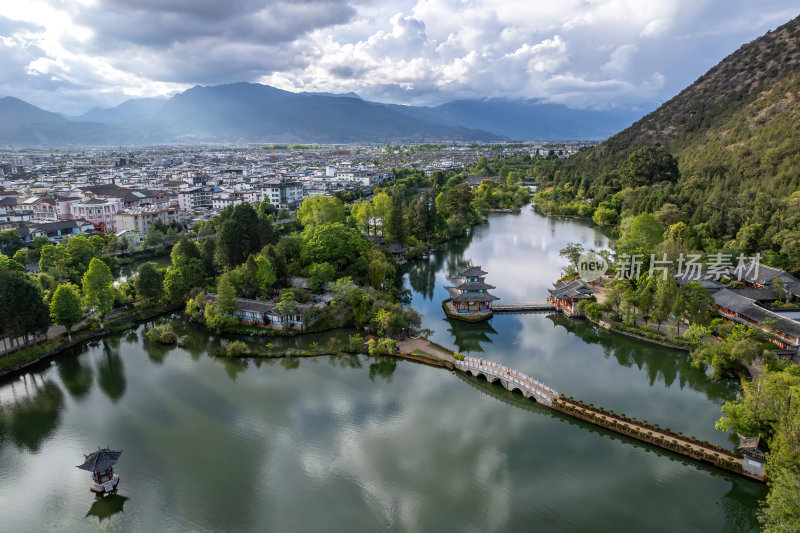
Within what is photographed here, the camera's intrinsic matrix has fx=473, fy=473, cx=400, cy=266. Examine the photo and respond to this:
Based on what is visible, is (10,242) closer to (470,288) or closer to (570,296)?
(470,288)

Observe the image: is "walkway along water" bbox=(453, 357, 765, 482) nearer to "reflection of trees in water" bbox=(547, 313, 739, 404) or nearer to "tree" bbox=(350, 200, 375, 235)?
"reflection of trees in water" bbox=(547, 313, 739, 404)

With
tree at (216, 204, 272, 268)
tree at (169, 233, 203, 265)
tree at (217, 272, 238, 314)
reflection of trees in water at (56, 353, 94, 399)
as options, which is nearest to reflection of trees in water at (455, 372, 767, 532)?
tree at (217, 272, 238, 314)

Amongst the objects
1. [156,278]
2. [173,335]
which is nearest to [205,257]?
[156,278]

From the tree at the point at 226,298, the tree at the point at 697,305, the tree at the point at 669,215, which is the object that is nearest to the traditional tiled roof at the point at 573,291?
the tree at the point at 697,305

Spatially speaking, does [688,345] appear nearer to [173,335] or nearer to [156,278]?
[173,335]

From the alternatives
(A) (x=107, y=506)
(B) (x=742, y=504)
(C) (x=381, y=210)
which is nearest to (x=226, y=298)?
(A) (x=107, y=506)
